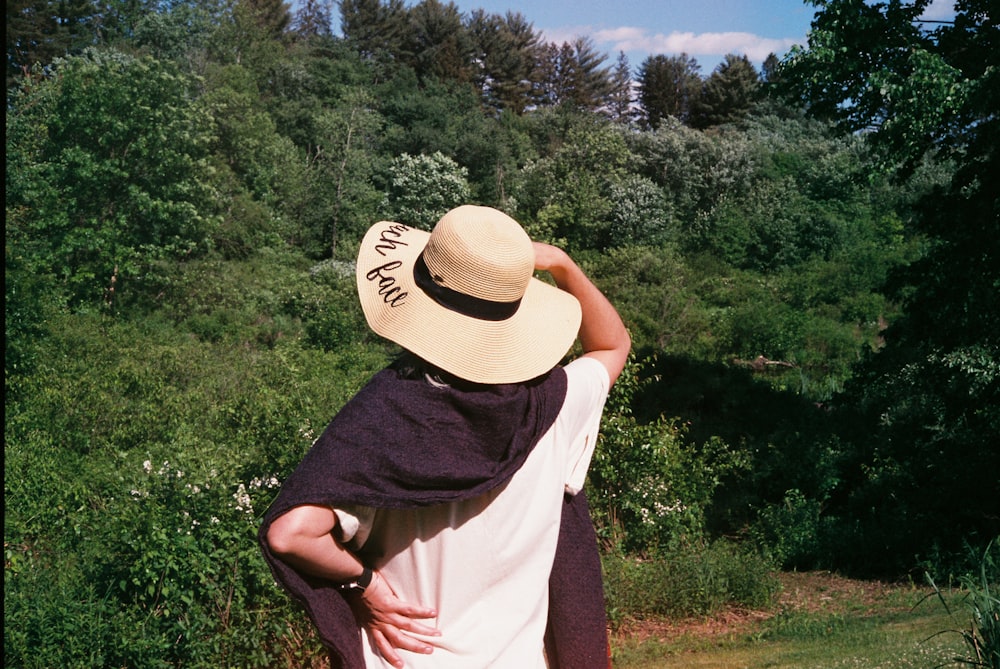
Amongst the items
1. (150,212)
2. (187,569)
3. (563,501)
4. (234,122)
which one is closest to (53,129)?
(150,212)

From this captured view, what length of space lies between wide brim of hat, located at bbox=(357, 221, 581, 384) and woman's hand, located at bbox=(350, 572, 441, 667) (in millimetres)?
399

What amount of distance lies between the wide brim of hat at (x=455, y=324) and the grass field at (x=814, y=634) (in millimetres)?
4051


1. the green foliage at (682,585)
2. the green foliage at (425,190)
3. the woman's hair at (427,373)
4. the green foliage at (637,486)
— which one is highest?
the woman's hair at (427,373)

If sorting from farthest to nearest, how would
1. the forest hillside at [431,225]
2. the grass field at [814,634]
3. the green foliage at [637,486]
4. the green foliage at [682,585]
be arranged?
the green foliage at [637,486] < the green foliage at [682,585] < the forest hillside at [431,225] < the grass field at [814,634]

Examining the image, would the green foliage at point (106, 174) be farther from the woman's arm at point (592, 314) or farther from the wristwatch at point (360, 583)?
the wristwatch at point (360, 583)

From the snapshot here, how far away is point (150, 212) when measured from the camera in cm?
1962

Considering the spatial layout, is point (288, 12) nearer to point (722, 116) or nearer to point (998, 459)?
point (722, 116)

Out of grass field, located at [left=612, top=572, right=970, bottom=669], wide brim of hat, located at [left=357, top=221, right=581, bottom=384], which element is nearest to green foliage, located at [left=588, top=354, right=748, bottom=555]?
grass field, located at [left=612, top=572, right=970, bottom=669]

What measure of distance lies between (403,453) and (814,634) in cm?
673

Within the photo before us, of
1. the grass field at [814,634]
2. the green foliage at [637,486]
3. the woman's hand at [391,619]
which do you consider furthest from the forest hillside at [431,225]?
the woman's hand at [391,619]

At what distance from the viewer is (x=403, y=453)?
147 cm

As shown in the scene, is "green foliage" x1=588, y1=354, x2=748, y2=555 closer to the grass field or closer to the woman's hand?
the grass field

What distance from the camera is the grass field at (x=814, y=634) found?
5.79 metres

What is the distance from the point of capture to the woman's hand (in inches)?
63.1
